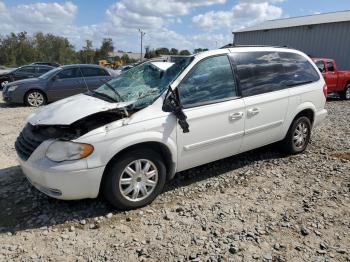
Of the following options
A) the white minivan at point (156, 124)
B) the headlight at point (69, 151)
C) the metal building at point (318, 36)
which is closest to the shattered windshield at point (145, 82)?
the white minivan at point (156, 124)

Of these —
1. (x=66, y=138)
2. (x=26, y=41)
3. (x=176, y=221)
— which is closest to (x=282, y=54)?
(x=176, y=221)

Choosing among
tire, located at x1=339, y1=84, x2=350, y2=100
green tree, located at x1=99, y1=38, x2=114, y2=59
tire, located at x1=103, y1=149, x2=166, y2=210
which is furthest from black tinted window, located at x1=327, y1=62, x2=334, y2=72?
green tree, located at x1=99, y1=38, x2=114, y2=59

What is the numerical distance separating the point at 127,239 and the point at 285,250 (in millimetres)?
1536

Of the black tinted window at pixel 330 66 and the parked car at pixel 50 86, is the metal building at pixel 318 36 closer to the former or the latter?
the black tinted window at pixel 330 66

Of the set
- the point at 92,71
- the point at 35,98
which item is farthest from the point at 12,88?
the point at 92,71

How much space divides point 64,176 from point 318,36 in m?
23.3

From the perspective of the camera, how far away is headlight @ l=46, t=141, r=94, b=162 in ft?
11.4

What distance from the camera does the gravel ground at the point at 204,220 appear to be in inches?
128

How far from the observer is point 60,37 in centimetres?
5547

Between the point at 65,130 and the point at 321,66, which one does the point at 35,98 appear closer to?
the point at 65,130

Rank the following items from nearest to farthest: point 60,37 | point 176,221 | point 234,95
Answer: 1. point 176,221
2. point 234,95
3. point 60,37

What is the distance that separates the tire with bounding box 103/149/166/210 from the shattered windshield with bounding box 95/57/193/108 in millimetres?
601

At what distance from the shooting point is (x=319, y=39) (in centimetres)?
2292

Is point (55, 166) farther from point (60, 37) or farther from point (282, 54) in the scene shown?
point (60, 37)
